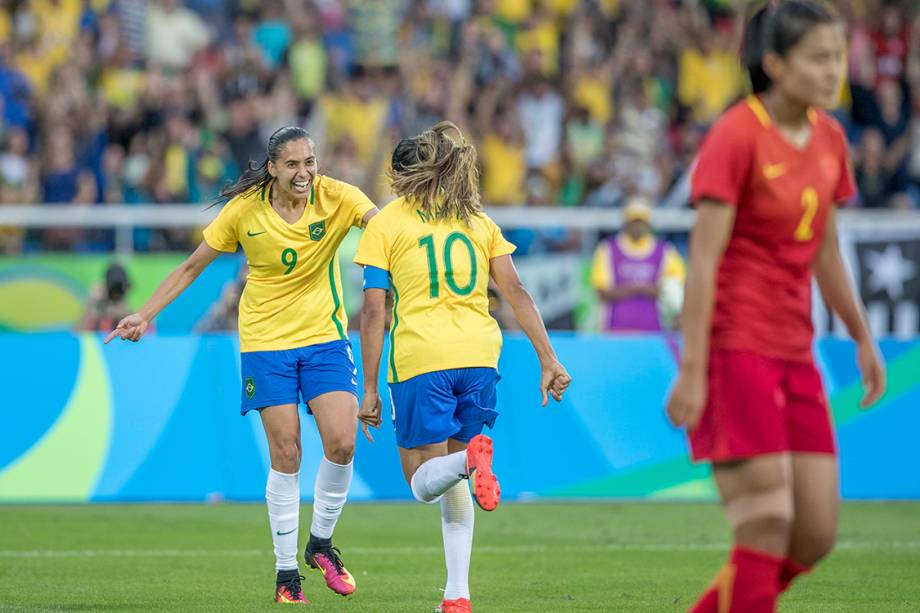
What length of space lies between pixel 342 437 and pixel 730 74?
45.0ft

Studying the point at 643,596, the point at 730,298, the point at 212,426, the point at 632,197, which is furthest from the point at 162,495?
the point at 730,298

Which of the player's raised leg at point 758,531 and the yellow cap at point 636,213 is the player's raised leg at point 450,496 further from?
the yellow cap at point 636,213

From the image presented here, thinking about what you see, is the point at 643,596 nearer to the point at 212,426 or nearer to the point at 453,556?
the point at 453,556

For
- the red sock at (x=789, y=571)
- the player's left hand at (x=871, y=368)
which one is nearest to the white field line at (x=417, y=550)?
the player's left hand at (x=871, y=368)

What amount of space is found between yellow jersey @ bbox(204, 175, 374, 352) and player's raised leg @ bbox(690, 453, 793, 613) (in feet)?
12.4

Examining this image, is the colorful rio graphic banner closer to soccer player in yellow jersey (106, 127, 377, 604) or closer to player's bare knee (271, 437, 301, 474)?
soccer player in yellow jersey (106, 127, 377, 604)

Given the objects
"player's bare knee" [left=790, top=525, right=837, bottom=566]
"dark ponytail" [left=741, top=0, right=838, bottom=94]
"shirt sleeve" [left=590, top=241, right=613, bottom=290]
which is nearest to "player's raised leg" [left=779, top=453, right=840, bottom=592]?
"player's bare knee" [left=790, top=525, right=837, bottom=566]

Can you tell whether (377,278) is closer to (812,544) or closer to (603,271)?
(812,544)

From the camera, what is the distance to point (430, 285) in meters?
7.78

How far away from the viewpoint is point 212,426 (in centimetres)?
1330

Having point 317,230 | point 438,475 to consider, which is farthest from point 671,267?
point 438,475

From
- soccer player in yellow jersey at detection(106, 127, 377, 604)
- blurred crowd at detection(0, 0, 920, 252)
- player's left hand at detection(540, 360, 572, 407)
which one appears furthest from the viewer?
blurred crowd at detection(0, 0, 920, 252)

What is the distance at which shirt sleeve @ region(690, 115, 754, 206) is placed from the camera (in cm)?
531

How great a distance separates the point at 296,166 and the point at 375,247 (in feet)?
3.22
